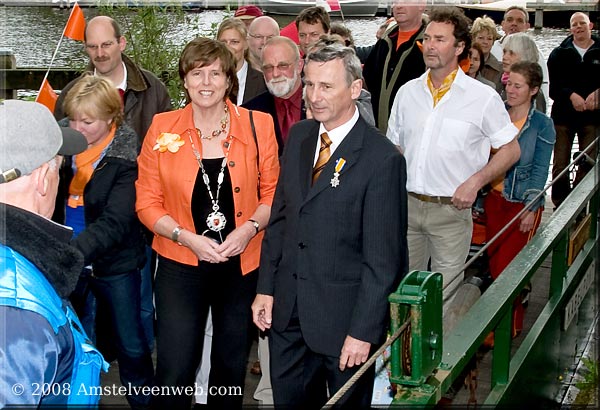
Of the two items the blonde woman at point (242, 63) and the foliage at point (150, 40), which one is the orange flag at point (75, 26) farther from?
the foliage at point (150, 40)

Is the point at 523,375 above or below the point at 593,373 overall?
above

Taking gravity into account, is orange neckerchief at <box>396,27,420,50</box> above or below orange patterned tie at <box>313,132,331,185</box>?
above

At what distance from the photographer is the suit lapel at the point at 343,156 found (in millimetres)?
3854

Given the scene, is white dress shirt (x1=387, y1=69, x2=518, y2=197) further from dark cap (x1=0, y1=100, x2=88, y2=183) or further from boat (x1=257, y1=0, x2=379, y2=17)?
boat (x1=257, y1=0, x2=379, y2=17)

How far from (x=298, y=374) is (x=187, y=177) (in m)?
1.13

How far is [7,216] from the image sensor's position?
8.15ft

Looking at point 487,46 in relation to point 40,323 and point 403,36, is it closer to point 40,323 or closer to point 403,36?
point 403,36

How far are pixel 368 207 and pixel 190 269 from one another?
1.12 meters

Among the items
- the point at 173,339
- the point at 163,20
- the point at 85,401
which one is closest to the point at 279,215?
the point at 173,339

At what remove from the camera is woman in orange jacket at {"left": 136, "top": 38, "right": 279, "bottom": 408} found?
4.43m

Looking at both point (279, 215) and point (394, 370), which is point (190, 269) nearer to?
point (279, 215)

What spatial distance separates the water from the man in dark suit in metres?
11.5

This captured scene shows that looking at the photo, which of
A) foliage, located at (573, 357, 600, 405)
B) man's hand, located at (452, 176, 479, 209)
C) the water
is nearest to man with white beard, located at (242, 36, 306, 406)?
man's hand, located at (452, 176, 479, 209)

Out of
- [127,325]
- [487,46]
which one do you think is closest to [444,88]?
[127,325]
